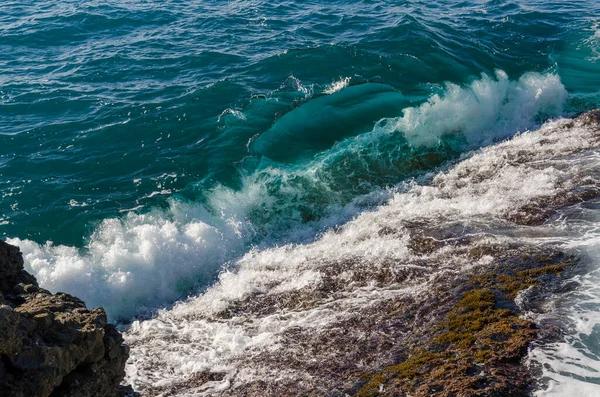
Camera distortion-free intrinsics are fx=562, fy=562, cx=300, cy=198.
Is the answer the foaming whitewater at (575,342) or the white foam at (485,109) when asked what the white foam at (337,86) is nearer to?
the white foam at (485,109)

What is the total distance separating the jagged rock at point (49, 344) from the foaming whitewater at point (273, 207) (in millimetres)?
4852

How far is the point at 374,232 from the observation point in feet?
48.6

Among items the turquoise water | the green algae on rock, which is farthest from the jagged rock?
the turquoise water

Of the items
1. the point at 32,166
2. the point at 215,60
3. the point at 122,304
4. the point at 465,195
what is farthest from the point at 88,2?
the point at 465,195

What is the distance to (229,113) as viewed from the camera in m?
22.1

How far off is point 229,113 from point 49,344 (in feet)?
49.8

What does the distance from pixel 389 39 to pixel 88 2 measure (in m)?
17.6

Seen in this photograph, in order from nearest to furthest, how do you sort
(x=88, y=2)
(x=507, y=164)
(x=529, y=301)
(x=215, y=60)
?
(x=529, y=301)
(x=507, y=164)
(x=215, y=60)
(x=88, y=2)

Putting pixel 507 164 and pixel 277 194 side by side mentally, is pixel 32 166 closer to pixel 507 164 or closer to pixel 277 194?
pixel 277 194

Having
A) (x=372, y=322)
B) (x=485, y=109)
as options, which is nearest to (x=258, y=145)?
(x=485, y=109)

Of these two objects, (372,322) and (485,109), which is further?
(485,109)

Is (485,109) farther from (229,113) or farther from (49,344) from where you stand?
(49,344)

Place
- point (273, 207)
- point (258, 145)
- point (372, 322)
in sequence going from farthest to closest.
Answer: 1. point (258, 145)
2. point (273, 207)
3. point (372, 322)

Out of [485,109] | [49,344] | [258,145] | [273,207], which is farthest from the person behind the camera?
[485,109]
